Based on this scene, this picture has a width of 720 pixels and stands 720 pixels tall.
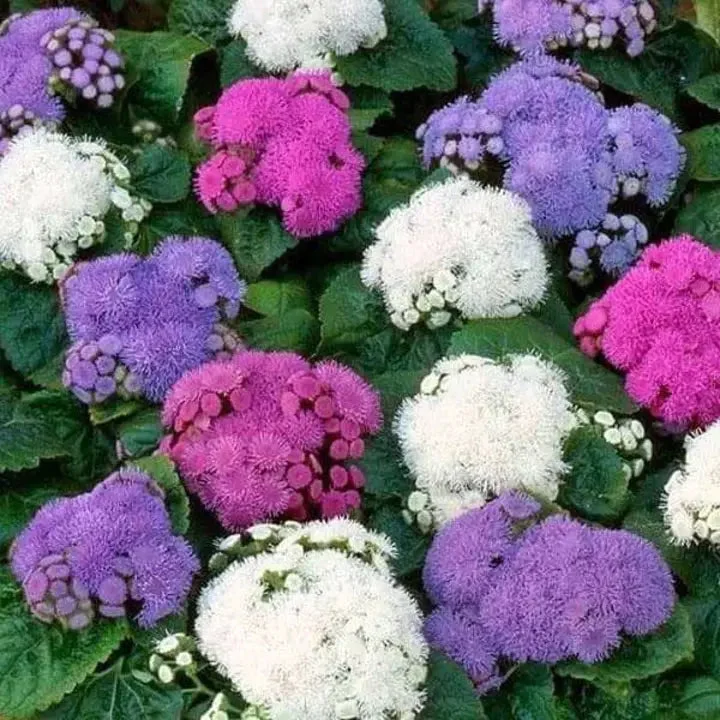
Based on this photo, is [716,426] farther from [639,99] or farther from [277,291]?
[639,99]

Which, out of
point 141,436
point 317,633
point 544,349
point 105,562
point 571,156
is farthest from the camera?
point 571,156

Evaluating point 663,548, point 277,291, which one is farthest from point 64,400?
point 663,548

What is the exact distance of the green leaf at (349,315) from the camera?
113 inches

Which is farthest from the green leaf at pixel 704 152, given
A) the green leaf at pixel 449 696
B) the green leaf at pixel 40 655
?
the green leaf at pixel 40 655

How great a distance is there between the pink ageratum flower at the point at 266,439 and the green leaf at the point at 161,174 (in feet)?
2.43

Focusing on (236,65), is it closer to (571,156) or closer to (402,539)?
(571,156)

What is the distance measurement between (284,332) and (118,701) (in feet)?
3.09

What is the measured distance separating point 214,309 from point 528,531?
2.70ft

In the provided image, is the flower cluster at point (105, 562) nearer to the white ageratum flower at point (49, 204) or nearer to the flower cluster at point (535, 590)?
the flower cluster at point (535, 590)

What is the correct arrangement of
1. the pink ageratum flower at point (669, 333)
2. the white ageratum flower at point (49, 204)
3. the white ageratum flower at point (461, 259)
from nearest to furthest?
the pink ageratum flower at point (669, 333) < the white ageratum flower at point (461, 259) < the white ageratum flower at point (49, 204)

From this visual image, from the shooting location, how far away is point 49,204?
2.83 metres

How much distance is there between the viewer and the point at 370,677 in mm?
2010

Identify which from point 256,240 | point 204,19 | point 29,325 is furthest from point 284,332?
point 204,19

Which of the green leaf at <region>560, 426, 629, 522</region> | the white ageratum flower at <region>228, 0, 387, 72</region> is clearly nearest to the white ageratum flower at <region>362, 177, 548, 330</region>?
the green leaf at <region>560, 426, 629, 522</region>
